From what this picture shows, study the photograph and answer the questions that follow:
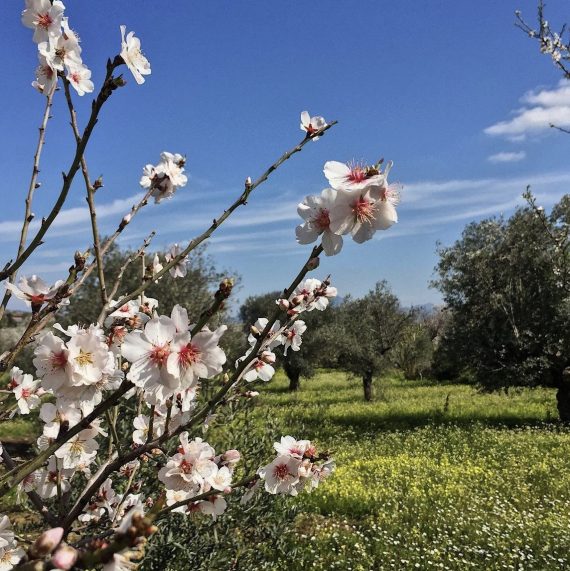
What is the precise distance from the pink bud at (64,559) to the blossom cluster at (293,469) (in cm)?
138

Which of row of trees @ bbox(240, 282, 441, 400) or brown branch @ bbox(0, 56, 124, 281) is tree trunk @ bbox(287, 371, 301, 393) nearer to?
row of trees @ bbox(240, 282, 441, 400)

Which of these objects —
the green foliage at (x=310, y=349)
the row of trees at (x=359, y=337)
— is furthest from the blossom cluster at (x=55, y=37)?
the green foliage at (x=310, y=349)

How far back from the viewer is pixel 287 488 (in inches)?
84.3

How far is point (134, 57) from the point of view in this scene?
1661 mm

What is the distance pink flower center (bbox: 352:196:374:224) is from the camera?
49.5 inches

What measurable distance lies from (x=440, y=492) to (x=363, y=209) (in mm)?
8115

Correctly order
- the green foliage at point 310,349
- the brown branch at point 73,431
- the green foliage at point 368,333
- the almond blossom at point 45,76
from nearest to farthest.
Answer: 1. the brown branch at point 73,431
2. the almond blossom at point 45,76
3. the green foliage at point 368,333
4. the green foliage at point 310,349

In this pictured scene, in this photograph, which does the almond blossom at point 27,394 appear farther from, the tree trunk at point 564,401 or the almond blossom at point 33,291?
the tree trunk at point 564,401

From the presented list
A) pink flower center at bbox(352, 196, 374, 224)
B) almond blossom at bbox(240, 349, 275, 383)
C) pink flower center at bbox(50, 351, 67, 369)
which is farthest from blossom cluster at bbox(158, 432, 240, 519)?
pink flower center at bbox(352, 196, 374, 224)

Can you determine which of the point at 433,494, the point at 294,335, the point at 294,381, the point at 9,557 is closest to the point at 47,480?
the point at 9,557

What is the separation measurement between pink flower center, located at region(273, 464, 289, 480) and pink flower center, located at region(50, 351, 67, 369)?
1083mm

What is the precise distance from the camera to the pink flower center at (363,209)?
1.26 metres

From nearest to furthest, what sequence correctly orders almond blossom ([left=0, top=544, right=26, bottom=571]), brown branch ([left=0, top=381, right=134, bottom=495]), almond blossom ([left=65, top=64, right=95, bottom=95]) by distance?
brown branch ([left=0, top=381, right=134, bottom=495])
almond blossom ([left=0, top=544, right=26, bottom=571])
almond blossom ([left=65, top=64, right=95, bottom=95])

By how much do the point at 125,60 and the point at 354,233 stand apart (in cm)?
93
